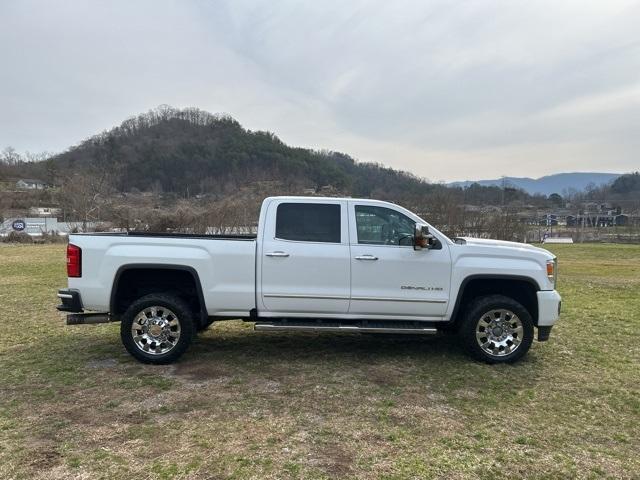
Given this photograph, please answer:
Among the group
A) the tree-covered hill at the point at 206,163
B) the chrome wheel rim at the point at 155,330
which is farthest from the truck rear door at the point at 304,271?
the tree-covered hill at the point at 206,163

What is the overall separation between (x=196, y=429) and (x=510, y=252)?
13.0 ft

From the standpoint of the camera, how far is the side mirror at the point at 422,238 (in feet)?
18.2

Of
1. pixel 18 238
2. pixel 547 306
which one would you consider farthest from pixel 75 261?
pixel 18 238

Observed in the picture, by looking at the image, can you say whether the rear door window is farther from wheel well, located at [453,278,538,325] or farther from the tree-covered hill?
the tree-covered hill

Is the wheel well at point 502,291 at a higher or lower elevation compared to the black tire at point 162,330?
higher

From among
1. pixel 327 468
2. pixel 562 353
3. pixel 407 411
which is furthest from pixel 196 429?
pixel 562 353

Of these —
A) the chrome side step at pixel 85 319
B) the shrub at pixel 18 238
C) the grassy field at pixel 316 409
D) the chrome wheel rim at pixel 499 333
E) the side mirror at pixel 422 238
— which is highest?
the side mirror at pixel 422 238

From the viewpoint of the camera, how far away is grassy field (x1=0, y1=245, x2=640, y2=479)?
3.50 metres

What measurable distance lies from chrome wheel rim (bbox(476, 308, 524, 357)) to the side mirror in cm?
113

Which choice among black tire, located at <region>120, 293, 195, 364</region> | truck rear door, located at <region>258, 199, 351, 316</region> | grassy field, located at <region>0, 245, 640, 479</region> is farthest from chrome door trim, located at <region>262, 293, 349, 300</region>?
black tire, located at <region>120, 293, 195, 364</region>

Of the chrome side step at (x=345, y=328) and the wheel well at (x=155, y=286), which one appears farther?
the wheel well at (x=155, y=286)

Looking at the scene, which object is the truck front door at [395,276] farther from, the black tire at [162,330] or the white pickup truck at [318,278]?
the black tire at [162,330]

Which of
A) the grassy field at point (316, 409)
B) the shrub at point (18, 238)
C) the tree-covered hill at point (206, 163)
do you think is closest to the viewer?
the grassy field at point (316, 409)

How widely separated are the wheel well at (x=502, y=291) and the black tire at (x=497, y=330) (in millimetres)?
153
